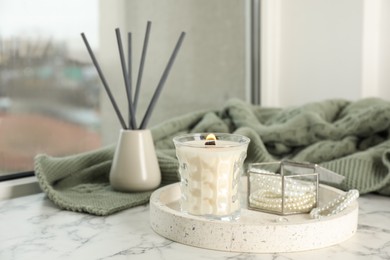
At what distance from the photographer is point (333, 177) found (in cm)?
97

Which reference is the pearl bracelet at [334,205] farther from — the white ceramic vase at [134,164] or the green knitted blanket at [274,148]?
the white ceramic vase at [134,164]

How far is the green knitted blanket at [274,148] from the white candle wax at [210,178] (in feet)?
0.54

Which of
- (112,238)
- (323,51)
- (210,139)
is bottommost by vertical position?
(112,238)

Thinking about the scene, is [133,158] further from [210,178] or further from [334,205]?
[334,205]

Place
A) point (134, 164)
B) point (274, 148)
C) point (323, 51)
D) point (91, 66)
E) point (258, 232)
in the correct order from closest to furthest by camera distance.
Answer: point (258, 232), point (134, 164), point (274, 148), point (91, 66), point (323, 51)

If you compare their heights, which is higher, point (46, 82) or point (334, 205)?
point (46, 82)

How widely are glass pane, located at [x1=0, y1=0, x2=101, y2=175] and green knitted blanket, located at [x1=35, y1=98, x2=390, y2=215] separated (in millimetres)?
178

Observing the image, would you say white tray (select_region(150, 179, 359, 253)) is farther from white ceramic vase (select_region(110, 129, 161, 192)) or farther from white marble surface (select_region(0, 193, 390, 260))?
white ceramic vase (select_region(110, 129, 161, 192))

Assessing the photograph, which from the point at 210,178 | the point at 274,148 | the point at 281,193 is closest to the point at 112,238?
the point at 210,178

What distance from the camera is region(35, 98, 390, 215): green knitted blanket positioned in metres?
0.96

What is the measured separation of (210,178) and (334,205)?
194 mm

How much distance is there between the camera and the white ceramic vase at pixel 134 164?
96 centimetres

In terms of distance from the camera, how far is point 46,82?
121 cm

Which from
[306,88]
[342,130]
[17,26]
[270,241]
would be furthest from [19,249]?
[306,88]
